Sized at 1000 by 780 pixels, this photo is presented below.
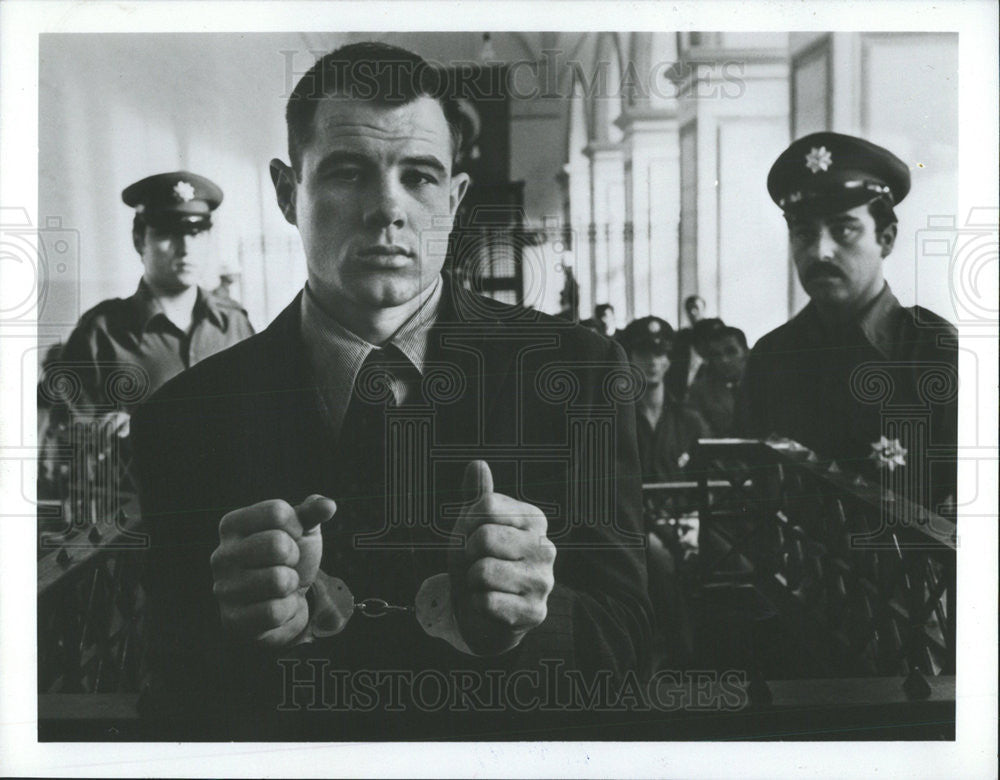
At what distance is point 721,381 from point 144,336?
1.68 meters

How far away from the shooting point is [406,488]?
274 centimetres

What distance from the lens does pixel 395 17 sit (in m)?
2.74

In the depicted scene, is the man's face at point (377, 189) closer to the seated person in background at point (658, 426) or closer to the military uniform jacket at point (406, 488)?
the military uniform jacket at point (406, 488)

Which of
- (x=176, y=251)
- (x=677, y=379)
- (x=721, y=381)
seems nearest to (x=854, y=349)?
(x=721, y=381)

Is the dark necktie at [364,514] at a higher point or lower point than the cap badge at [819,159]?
lower

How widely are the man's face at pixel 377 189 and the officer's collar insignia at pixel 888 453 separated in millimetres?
1370

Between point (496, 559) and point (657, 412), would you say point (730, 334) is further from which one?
point (496, 559)

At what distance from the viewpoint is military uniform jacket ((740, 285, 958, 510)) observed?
9.03 ft

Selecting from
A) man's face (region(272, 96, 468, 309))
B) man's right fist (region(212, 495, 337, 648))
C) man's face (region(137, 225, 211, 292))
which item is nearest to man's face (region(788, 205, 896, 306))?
man's face (region(272, 96, 468, 309))

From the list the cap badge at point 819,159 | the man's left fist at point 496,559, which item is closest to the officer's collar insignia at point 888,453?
the cap badge at point 819,159

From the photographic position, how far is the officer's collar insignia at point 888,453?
277 cm

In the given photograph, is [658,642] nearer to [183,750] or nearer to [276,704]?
[276,704]

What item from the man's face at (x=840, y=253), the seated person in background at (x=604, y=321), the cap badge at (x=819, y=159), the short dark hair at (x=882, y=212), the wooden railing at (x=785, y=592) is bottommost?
the wooden railing at (x=785, y=592)

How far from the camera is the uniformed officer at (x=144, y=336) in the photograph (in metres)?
2.77
